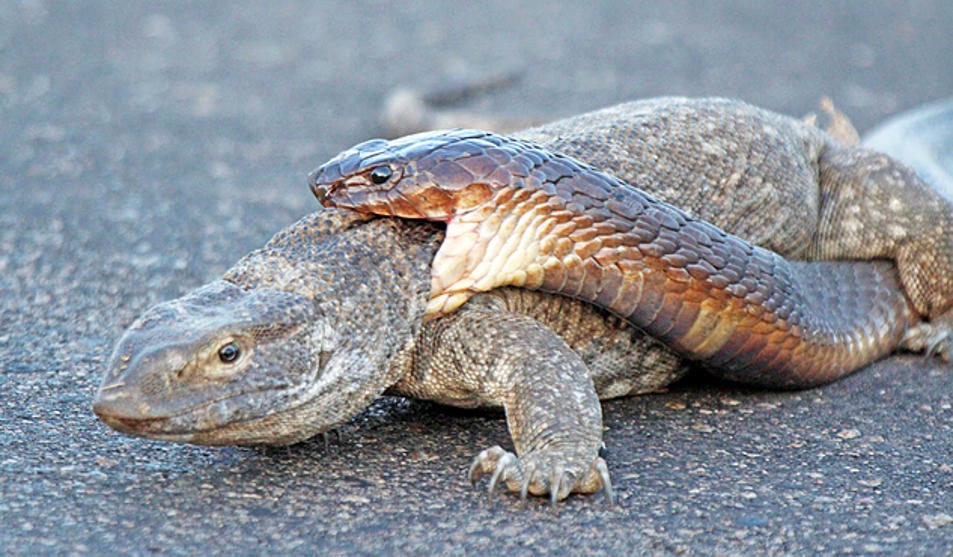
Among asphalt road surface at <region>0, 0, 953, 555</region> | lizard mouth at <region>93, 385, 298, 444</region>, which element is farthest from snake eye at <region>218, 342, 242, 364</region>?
asphalt road surface at <region>0, 0, 953, 555</region>

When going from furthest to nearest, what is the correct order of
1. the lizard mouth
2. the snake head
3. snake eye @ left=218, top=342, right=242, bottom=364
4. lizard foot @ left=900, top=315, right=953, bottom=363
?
lizard foot @ left=900, top=315, right=953, bottom=363 < the snake head < snake eye @ left=218, top=342, right=242, bottom=364 < the lizard mouth

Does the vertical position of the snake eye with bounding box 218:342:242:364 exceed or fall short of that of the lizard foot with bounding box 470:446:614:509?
it exceeds it

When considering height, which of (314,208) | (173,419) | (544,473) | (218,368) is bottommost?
(314,208)

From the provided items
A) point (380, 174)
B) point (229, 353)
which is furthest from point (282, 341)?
Result: point (380, 174)

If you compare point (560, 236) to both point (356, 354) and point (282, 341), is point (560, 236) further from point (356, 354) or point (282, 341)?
point (282, 341)

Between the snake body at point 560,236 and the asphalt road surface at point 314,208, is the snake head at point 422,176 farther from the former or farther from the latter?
the asphalt road surface at point 314,208

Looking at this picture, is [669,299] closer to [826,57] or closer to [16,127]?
[16,127]

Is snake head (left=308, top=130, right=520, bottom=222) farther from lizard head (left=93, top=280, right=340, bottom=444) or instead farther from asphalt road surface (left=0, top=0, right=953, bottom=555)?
asphalt road surface (left=0, top=0, right=953, bottom=555)

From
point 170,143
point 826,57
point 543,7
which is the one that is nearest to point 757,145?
point 170,143
